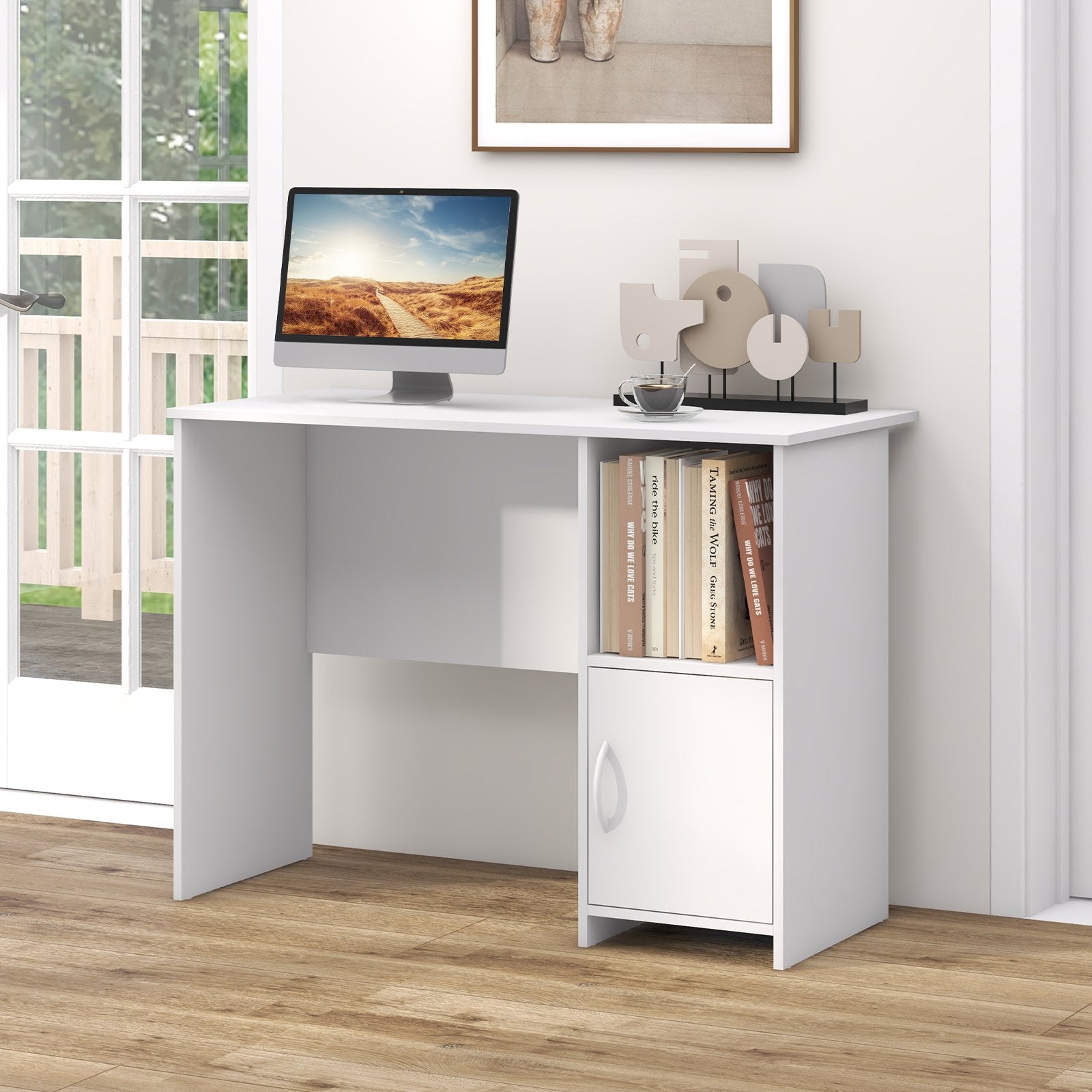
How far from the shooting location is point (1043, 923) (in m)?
3.05

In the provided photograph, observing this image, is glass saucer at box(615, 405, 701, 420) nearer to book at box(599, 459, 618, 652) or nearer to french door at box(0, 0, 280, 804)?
book at box(599, 459, 618, 652)

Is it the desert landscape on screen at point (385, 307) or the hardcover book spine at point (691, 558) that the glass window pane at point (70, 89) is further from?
the hardcover book spine at point (691, 558)

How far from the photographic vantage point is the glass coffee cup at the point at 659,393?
2861mm

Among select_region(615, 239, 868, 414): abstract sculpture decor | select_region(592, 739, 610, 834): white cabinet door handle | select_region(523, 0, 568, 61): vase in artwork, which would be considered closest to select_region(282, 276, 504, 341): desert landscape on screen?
select_region(615, 239, 868, 414): abstract sculpture decor

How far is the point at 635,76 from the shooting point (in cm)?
321

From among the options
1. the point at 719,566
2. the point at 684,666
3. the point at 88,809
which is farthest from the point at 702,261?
the point at 88,809

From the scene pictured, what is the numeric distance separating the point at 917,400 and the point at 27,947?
1577mm

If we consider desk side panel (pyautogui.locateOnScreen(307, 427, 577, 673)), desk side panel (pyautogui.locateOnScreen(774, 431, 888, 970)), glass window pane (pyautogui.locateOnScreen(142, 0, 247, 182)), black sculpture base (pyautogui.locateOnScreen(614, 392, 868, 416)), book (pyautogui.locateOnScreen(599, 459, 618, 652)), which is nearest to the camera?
desk side panel (pyautogui.locateOnScreen(774, 431, 888, 970))

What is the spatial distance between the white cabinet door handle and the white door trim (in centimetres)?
64

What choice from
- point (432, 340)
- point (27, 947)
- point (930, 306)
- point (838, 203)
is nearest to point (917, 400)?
point (930, 306)

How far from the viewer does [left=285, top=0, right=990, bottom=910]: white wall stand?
3041 mm

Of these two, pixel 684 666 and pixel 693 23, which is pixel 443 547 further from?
pixel 693 23

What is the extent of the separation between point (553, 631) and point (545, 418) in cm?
43

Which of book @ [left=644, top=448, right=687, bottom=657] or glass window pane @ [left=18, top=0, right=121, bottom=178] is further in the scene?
glass window pane @ [left=18, top=0, right=121, bottom=178]
